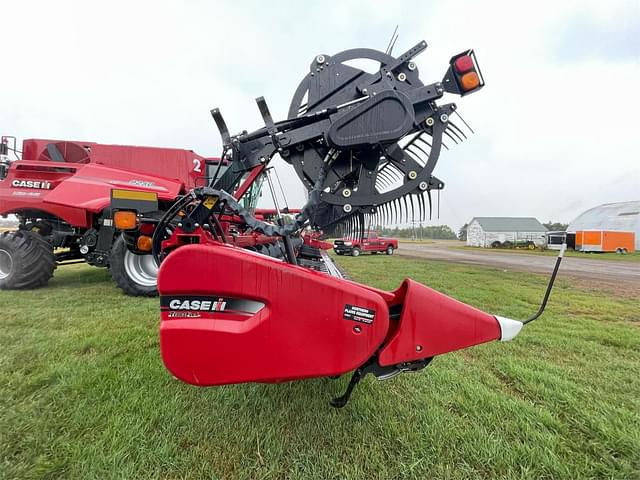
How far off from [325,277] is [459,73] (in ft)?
5.61

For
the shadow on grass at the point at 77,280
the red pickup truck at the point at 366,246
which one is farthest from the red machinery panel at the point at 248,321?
the red pickup truck at the point at 366,246

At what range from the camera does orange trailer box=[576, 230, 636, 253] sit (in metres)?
28.4

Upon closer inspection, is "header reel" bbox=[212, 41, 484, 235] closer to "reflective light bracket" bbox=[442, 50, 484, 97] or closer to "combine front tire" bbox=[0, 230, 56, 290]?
"reflective light bracket" bbox=[442, 50, 484, 97]

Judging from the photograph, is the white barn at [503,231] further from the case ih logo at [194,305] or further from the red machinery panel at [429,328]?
the case ih logo at [194,305]

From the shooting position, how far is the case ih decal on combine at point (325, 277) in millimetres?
1376

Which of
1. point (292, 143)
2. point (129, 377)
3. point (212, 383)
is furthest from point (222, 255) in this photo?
point (129, 377)

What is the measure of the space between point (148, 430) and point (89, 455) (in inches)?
10.9

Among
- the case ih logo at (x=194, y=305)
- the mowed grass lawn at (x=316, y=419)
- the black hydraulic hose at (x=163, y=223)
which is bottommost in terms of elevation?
the mowed grass lawn at (x=316, y=419)

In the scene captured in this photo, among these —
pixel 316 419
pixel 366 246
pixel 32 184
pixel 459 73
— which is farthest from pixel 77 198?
pixel 366 246

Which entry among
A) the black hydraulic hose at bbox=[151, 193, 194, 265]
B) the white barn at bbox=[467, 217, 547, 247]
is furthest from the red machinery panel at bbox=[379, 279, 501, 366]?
the white barn at bbox=[467, 217, 547, 247]

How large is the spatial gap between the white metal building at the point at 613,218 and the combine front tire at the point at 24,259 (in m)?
42.3

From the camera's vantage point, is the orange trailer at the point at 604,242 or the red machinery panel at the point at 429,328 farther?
the orange trailer at the point at 604,242

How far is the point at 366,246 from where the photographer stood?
19.5 meters

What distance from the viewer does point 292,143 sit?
2172 millimetres
